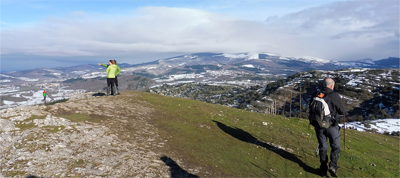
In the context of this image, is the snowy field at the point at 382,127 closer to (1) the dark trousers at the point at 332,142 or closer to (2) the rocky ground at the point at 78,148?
(1) the dark trousers at the point at 332,142

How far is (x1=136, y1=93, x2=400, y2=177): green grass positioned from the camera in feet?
33.0

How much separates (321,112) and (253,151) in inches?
184

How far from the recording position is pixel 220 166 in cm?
978

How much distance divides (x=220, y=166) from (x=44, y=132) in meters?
8.92

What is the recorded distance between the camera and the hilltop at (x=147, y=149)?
831 centimetres

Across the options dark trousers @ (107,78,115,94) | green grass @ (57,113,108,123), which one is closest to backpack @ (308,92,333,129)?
green grass @ (57,113,108,123)

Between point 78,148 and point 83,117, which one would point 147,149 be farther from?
point 83,117

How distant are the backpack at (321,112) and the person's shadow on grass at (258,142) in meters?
2.59

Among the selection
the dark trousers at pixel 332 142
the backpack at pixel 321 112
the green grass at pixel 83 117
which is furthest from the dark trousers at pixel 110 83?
the dark trousers at pixel 332 142

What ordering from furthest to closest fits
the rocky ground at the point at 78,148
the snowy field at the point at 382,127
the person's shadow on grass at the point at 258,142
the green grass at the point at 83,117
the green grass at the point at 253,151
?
1. the snowy field at the point at 382,127
2. the green grass at the point at 83,117
3. the person's shadow on grass at the point at 258,142
4. the green grass at the point at 253,151
5. the rocky ground at the point at 78,148

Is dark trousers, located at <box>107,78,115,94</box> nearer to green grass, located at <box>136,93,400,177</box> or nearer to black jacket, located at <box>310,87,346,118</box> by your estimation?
green grass, located at <box>136,93,400,177</box>

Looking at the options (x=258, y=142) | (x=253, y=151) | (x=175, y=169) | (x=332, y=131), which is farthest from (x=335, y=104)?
(x=175, y=169)

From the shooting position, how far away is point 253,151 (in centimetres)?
1239

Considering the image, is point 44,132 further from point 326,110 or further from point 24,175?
point 326,110
